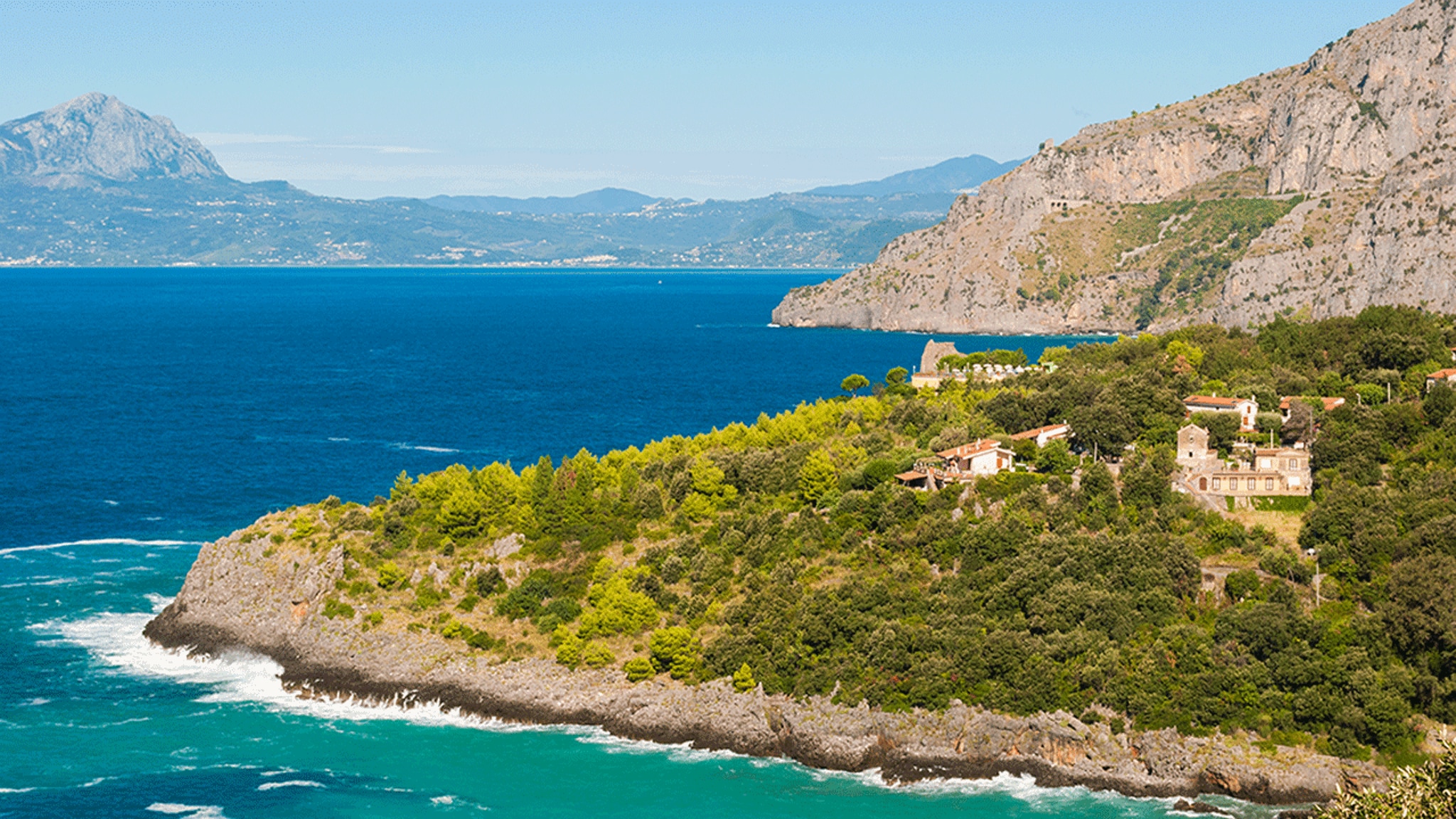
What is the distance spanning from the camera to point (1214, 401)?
98062mm

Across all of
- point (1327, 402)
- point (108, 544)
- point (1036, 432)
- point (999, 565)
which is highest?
point (1327, 402)

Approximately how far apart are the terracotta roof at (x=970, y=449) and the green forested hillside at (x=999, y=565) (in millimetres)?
2336

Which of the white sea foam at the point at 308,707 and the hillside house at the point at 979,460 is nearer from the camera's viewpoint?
the white sea foam at the point at 308,707

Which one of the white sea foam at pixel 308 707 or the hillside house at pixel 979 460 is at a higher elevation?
the hillside house at pixel 979 460

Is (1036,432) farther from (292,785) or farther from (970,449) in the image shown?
(292,785)

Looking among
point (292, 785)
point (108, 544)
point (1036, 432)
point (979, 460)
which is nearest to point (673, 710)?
point (292, 785)

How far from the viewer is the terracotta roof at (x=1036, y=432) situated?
9581cm

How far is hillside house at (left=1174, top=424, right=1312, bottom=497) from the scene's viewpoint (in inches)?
3378

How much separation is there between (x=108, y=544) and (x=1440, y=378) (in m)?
98.0

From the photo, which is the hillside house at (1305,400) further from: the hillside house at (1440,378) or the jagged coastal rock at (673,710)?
the jagged coastal rock at (673,710)

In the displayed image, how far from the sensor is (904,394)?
118812 mm

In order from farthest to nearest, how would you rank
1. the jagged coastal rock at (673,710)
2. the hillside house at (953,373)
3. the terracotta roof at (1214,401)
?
the hillside house at (953,373), the terracotta roof at (1214,401), the jagged coastal rock at (673,710)

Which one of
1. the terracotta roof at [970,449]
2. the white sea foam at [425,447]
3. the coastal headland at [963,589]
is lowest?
the white sea foam at [425,447]

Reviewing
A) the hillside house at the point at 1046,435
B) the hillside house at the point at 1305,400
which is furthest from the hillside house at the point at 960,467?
the hillside house at the point at 1305,400
